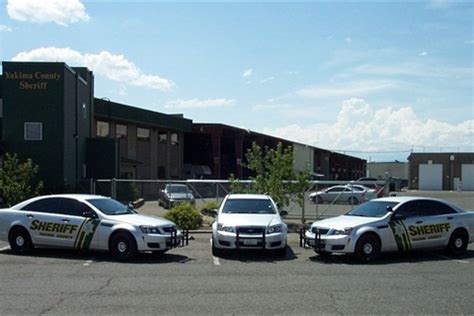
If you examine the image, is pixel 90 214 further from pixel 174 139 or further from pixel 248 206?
pixel 174 139

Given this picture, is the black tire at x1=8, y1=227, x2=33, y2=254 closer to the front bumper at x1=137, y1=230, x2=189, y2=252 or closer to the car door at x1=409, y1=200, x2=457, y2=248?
the front bumper at x1=137, y1=230, x2=189, y2=252

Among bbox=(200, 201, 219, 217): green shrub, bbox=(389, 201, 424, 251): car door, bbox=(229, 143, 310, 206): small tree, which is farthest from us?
bbox=(200, 201, 219, 217): green shrub

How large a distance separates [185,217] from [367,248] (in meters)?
8.18

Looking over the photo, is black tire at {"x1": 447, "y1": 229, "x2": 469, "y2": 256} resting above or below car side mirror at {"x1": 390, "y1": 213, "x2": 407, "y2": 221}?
below

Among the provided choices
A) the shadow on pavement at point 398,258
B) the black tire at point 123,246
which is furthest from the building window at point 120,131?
the shadow on pavement at point 398,258

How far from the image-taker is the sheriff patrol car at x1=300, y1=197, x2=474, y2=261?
13250 mm

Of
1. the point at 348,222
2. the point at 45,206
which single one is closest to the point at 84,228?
the point at 45,206

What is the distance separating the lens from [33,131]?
2739 centimetres

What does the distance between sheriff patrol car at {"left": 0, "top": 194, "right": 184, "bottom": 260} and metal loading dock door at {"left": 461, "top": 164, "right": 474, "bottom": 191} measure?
250 ft

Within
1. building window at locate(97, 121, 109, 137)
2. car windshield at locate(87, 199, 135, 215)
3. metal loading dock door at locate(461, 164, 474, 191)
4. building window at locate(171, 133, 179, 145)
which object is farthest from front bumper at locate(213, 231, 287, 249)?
metal loading dock door at locate(461, 164, 474, 191)

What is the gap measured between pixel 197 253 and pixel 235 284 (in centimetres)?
452

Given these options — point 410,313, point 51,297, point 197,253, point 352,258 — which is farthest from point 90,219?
point 410,313

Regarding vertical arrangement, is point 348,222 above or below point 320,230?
above

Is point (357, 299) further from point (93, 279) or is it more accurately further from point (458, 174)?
point (458, 174)
